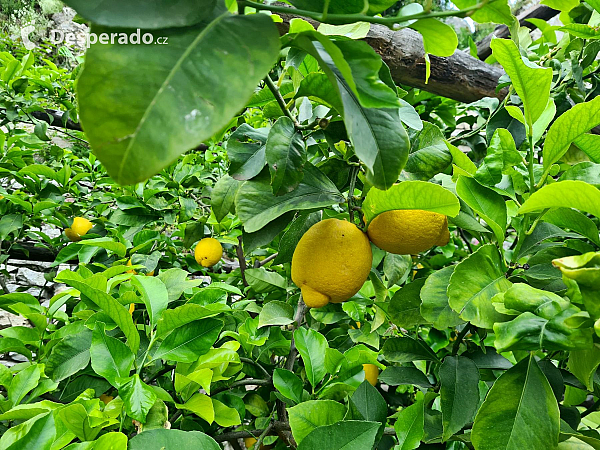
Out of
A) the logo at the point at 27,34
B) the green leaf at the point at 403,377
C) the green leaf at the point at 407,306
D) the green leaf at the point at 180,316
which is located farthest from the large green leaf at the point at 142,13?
the logo at the point at 27,34

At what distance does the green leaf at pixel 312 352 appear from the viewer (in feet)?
1.74

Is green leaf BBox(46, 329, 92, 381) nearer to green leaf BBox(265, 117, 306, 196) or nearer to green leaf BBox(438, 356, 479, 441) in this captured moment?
green leaf BBox(265, 117, 306, 196)

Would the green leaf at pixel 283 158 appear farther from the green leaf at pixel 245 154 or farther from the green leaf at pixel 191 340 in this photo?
the green leaf at pixel 191 340

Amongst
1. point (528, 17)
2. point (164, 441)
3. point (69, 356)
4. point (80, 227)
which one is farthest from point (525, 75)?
point (528, 17)

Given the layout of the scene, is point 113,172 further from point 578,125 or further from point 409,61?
point 409,61

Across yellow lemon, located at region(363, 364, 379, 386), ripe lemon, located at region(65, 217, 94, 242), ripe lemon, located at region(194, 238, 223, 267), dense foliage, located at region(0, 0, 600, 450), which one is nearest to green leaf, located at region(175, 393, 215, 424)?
dense foliage, located at region(0, 0, 600, 450)

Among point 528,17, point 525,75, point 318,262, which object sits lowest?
point 318,262

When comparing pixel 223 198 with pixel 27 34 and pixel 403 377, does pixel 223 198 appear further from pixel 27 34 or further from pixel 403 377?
pixel 27 34

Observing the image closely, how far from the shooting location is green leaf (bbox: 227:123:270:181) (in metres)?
0.49

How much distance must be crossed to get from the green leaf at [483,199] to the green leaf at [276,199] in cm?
→ 14

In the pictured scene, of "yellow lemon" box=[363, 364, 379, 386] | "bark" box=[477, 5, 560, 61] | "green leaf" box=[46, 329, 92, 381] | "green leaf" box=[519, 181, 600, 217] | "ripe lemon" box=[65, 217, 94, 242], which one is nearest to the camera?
"green leaf" box=[519, 181, 600, 217]

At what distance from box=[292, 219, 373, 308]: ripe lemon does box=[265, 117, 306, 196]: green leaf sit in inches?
2.7

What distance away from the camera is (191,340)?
A: 47 cm

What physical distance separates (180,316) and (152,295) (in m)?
0.08
